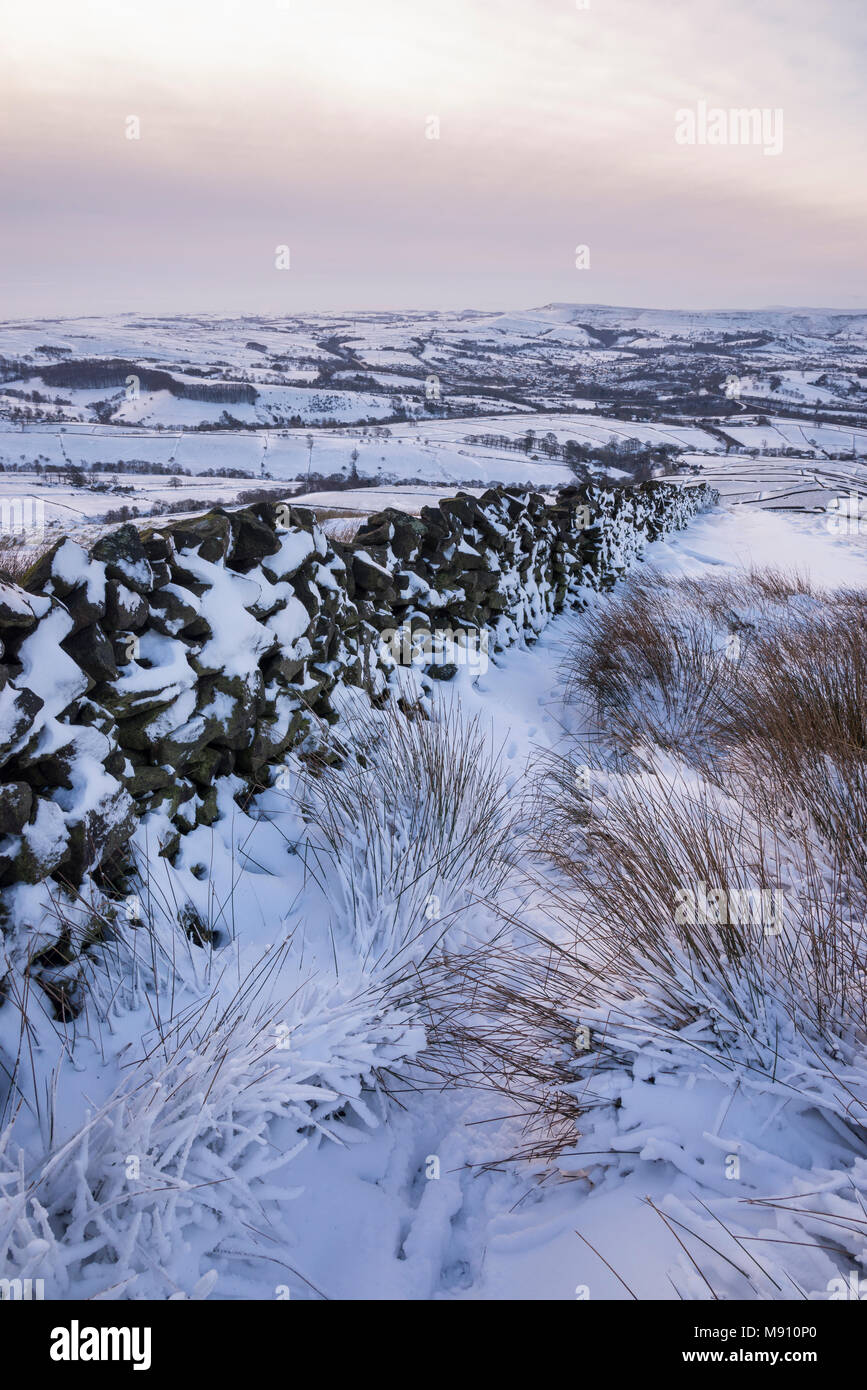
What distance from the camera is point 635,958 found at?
6.56 feet

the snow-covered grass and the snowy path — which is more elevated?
the snow-covered grass

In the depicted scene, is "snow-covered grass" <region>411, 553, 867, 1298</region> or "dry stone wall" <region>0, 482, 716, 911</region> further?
"dry stone wall" <region>0, 482, 716, 911</region>

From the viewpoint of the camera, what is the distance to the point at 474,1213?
1.72 meters

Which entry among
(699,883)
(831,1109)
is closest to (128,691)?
(699,883)

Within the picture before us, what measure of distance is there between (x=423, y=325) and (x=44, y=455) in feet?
498

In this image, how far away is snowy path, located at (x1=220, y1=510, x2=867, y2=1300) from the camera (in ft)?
4.83
